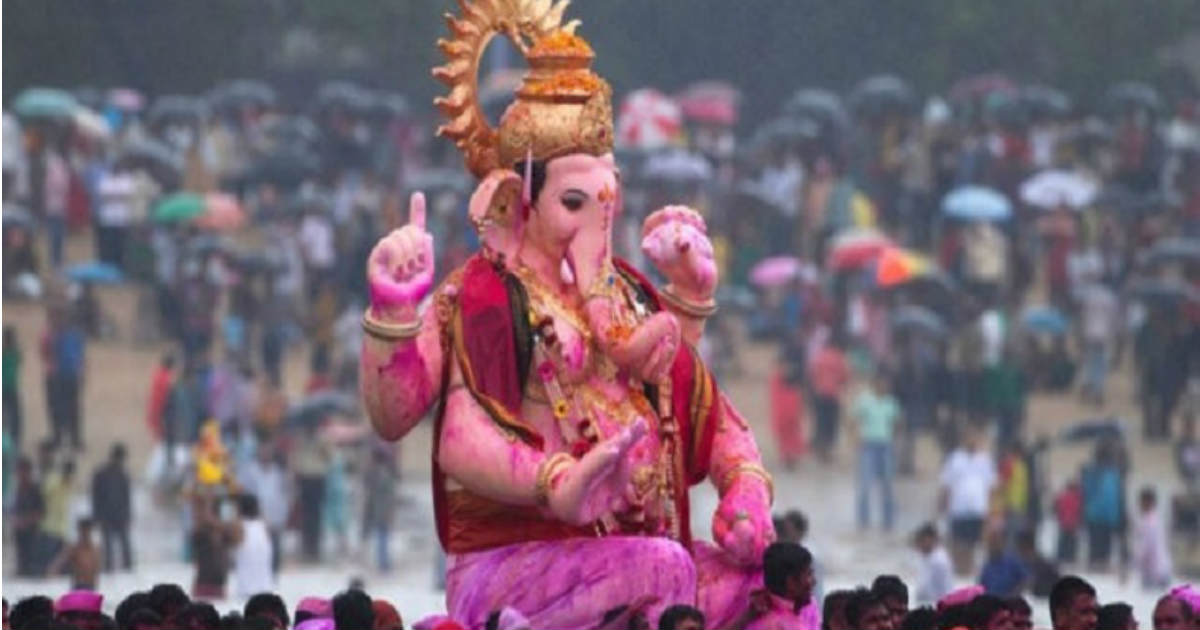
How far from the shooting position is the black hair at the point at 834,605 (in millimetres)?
15141

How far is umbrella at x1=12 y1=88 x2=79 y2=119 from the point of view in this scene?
42750mm

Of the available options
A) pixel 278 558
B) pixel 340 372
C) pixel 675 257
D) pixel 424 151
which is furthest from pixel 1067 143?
pixel 675 257

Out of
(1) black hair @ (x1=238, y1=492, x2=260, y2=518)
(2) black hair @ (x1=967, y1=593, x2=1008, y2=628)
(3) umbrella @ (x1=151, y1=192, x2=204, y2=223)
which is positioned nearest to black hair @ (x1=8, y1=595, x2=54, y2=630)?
(2) black hair @ (x1=967, y1=593, x2=1008, y2=628)

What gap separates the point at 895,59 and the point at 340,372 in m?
11.2

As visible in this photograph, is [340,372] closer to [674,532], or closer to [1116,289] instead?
[1116,289]

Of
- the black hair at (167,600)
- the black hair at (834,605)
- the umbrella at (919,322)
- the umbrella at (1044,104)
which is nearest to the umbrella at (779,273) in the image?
the umbrella at (919,322)

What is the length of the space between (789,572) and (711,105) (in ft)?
106

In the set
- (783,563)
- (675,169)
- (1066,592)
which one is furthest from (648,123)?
(783,563)

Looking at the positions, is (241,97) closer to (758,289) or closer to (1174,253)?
(758,289)

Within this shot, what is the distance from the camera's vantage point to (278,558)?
30.9 metres

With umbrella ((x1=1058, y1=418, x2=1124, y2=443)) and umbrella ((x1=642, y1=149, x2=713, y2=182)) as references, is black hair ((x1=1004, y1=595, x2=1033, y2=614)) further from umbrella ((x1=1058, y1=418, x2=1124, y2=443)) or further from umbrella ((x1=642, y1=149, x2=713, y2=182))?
umbrella ((x1=642, y1=149, x2=713, y2=182))

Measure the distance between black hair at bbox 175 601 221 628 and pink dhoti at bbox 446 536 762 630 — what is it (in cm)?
77

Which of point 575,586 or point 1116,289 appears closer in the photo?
point 575,586

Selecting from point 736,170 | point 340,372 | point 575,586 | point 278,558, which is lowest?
point 575,586
